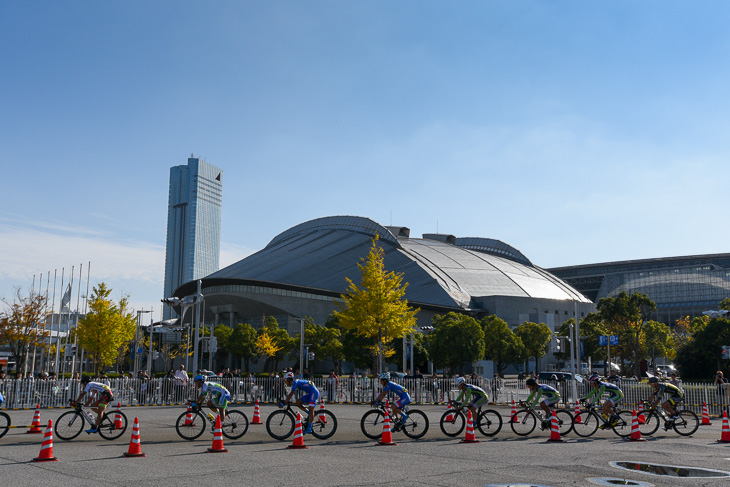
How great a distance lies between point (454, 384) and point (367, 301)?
7.09m

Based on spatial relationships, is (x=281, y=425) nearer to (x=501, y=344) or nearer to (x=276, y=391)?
(x=276, y=391)

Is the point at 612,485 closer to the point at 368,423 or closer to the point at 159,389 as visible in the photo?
the point at 368,423

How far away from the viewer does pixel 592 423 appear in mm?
18891

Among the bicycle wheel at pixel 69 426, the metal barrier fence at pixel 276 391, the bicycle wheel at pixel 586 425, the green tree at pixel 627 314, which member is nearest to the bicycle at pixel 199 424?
the bicycle wheel at pixel 69 426

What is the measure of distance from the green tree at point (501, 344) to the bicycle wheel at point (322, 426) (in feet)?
175

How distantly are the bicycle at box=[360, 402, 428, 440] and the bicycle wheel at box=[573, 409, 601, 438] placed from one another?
4.52 m

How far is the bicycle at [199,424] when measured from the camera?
1784cm

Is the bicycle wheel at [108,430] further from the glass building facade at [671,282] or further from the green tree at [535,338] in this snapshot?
the glass building facade at [671,282]

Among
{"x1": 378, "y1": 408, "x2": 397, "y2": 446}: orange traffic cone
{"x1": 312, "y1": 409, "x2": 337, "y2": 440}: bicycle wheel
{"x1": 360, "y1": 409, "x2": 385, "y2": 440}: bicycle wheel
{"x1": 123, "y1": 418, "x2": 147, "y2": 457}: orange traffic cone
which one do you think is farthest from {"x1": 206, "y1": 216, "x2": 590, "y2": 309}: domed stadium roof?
{"x1": 123, "y1": 418, "x2": 147, "y2": 457}: orange traffic cone

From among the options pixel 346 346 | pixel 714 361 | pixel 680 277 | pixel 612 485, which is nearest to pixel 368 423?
pixel 612 485

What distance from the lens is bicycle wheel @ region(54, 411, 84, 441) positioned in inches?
699

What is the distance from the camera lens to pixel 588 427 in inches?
746

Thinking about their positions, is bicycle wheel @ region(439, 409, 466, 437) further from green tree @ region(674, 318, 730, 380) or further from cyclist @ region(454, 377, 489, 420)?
green tree @ region(674, 318, 730, 380)

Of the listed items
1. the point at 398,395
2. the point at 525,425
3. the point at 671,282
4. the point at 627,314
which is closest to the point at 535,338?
the point at 627,314
